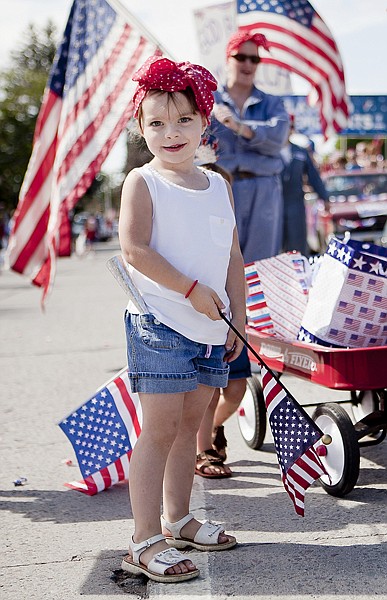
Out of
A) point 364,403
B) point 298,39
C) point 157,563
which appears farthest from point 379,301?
point 298,39

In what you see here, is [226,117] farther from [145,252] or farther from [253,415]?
[145,252]

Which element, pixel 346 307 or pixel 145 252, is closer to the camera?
pixel 145 252

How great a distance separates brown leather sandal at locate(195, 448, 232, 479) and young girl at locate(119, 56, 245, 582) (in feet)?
3.76

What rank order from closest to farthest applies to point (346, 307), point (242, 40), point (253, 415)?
1. point (346, 307)
2. point (253, 415)
3. point (242, 40)

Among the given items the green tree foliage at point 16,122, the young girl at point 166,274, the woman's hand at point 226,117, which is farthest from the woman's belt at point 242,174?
the green tree foliage at point 16,122

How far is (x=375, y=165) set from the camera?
829 inches

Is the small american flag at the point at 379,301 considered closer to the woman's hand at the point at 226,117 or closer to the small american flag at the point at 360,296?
the small american flag at the point at 360,296

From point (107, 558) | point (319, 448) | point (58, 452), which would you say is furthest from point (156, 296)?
point (58, 452)

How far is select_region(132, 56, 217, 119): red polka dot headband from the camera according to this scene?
304 cm

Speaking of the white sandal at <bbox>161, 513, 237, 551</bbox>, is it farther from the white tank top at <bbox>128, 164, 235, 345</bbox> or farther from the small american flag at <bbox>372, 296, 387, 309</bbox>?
the small american flag at <bbox>372, 296, 387, 309</bbox>

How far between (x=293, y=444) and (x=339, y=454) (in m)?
0.69

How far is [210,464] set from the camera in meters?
4.29

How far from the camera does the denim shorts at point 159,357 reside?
306 centimetres

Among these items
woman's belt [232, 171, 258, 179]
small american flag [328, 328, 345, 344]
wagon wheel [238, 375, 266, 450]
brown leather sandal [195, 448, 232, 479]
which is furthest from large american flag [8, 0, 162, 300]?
small american flag [328, 328, 345, 344]
